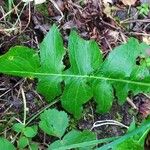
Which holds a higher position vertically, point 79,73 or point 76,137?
point 79,73

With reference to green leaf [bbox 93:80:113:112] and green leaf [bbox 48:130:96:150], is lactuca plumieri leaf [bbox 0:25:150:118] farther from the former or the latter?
green leaf [bbox 48:130:96:150]

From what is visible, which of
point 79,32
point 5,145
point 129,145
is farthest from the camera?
point 79,32

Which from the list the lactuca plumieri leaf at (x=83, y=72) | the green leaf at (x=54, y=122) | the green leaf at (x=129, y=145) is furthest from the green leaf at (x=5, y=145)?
the green leaf at (x=129, y=145)

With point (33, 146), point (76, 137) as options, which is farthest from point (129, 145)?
point (33, 146)

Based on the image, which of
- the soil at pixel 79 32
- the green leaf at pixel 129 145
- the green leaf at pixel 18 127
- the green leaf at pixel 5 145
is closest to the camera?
the green leaf at pixel 129 145

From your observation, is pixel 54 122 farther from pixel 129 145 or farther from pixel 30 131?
pixel 129 145

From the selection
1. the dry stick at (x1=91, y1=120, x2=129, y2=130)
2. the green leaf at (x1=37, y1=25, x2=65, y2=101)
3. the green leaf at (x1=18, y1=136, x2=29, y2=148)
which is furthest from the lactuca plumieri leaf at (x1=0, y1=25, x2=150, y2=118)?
the green leaf at (x1=18, y1=136, x2=29, y2=148)

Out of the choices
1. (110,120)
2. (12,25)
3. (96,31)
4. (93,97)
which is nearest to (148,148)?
(110,120)

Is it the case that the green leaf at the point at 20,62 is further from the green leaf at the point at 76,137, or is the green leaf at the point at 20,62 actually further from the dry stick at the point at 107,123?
the dry stick at the point at 107,123
